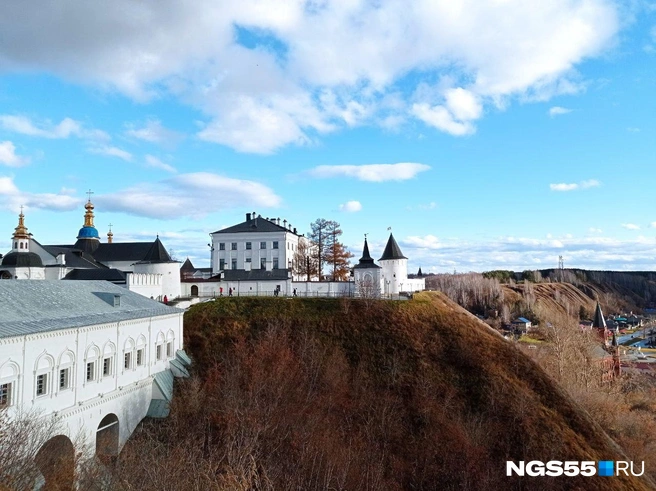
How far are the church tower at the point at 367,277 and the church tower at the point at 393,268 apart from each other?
122 cm

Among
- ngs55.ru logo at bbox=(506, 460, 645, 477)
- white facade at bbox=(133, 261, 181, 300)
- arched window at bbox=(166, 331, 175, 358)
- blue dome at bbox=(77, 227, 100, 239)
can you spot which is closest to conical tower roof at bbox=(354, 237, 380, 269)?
white facade at bbox=(133, 261, 181, 300)

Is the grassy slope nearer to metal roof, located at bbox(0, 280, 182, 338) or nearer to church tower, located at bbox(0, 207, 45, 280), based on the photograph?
metal roof, located at bbox(0, 280, 182, 338)

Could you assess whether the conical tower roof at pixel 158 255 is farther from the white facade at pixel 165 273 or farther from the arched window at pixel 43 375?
the arched window at pixel 43 375

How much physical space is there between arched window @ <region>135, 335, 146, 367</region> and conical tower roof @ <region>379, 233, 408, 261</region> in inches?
889

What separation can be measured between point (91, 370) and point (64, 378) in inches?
66.6

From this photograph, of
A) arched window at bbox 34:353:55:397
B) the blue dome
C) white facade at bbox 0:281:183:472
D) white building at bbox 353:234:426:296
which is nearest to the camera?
white facade at bbox 0:281:183:472

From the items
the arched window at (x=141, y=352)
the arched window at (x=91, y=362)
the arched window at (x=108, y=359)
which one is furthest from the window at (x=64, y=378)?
the arched window at (x=141, y=352)

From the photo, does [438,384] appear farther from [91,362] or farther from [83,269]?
[83,269]

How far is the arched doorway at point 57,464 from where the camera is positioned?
1286 centimetres

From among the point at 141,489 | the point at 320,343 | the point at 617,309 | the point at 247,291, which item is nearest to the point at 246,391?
the point at 320,343

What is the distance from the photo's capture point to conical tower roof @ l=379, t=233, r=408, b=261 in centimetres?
4062

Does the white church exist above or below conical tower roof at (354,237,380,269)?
below

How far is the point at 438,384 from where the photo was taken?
90.6 feet

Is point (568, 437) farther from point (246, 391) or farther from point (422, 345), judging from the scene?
point (246, 391)
